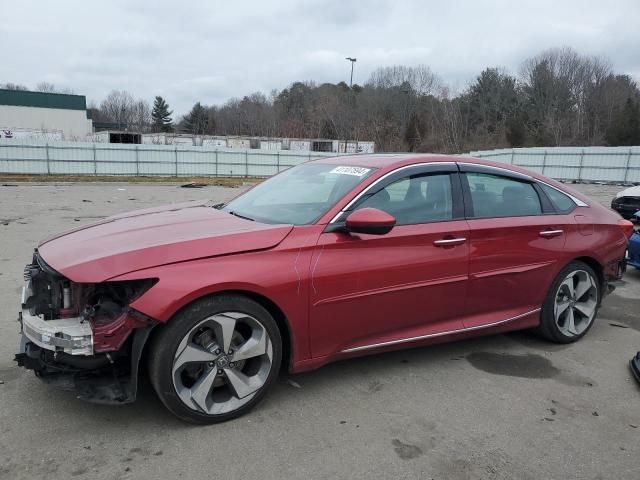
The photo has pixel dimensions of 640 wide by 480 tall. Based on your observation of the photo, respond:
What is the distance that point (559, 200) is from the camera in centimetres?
438

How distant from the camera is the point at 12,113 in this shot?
63.8 m

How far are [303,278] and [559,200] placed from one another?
2.61 m

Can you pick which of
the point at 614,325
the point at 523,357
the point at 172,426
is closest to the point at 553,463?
the point at 523,357

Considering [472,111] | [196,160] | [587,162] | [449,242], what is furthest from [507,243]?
[472,111]

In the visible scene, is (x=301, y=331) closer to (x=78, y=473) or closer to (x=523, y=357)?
(x=78, y=473)

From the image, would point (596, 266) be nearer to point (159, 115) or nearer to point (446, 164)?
point (446, 164)

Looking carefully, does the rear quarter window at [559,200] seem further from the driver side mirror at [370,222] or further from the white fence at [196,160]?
the white fence at [196,160]

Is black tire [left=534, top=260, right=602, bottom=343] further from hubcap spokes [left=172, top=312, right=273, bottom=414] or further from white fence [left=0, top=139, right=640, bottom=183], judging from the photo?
white fence [left=0, top=139, right=640, bottom=183]

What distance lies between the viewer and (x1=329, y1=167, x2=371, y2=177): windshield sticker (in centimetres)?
362

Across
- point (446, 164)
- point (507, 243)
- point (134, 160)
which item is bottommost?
point (134, 160)

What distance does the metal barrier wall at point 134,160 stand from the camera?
2727 centimetres

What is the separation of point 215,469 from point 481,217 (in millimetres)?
2546

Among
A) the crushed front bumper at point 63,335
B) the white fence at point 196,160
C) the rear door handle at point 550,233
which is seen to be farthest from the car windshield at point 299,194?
the white fence at point 196,160

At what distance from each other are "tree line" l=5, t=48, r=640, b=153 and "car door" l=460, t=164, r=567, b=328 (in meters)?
49.7
